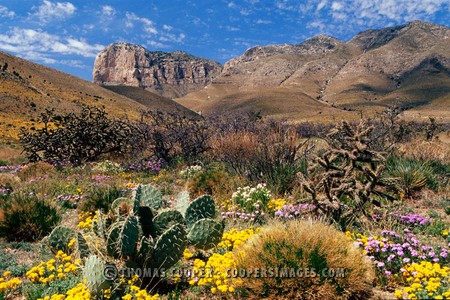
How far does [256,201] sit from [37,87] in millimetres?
71057

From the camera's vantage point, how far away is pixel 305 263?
3.52m

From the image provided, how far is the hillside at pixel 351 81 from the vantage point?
107312mm

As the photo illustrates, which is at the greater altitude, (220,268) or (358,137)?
(358,137)

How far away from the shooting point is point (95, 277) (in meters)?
3.62

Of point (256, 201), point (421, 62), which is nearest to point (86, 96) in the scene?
point (256, 201)

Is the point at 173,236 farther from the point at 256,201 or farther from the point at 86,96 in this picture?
the point at 86,96

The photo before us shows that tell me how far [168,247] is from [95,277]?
0.80 m

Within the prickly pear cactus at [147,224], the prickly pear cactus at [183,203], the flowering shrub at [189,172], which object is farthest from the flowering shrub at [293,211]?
the flowering shrub at [189,172]

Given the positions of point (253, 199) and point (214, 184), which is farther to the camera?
point (214, 184)

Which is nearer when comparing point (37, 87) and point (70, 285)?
point (70, 285)

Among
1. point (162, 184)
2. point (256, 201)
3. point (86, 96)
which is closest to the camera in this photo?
point (256, 201)

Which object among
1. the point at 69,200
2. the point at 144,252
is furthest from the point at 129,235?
the point at 69,200

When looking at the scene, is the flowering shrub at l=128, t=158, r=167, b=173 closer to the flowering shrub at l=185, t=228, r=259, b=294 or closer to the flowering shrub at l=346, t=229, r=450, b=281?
the flowering shrub at l=185, t=228, r=259, b=294

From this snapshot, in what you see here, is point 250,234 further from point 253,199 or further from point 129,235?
point 253,199
